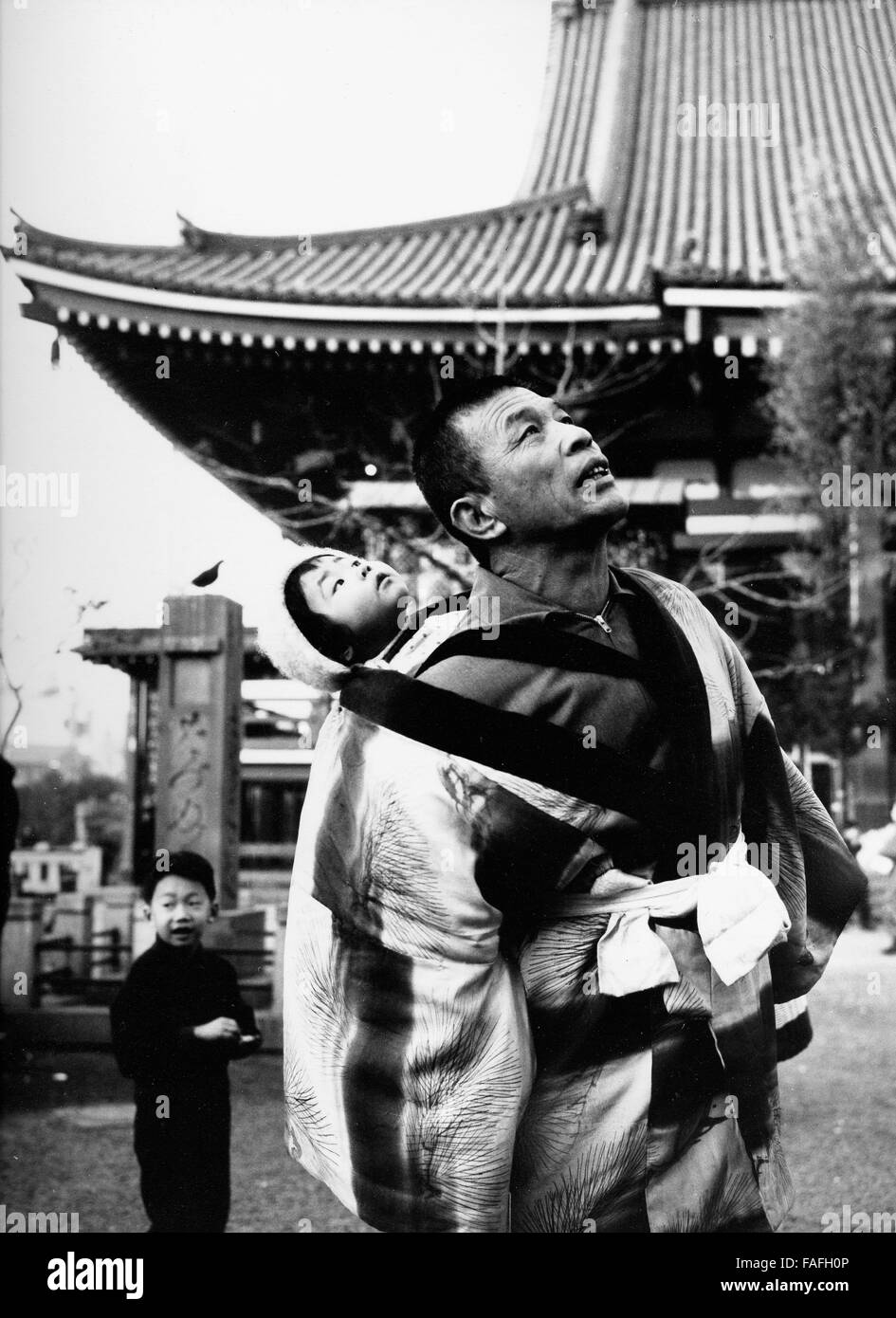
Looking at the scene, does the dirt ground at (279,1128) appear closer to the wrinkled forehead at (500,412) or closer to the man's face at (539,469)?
the man's face at (539,469)

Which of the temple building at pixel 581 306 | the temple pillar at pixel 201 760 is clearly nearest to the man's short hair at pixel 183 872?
the temple pillar at pixel 201 760

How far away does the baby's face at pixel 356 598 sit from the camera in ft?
6.45

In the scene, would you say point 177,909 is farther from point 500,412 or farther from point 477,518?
point 500,412

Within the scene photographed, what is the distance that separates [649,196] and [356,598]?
3.13 metres

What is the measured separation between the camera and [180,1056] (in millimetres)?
2535

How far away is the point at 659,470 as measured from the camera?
376 centimetres

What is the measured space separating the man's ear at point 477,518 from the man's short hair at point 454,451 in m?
0.01

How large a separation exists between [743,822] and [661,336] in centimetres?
204

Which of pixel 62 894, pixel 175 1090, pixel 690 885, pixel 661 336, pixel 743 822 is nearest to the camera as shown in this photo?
pixel 690 885

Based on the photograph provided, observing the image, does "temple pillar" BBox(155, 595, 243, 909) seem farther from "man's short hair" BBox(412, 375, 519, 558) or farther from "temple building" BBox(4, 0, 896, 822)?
"man's short hair" BBox(412, 375, 519, 558)

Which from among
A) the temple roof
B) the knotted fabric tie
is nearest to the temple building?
the temple roof

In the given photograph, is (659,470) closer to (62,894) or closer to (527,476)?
(527,476)

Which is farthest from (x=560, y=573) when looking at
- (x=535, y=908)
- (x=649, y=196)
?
(x=649, y=196)
